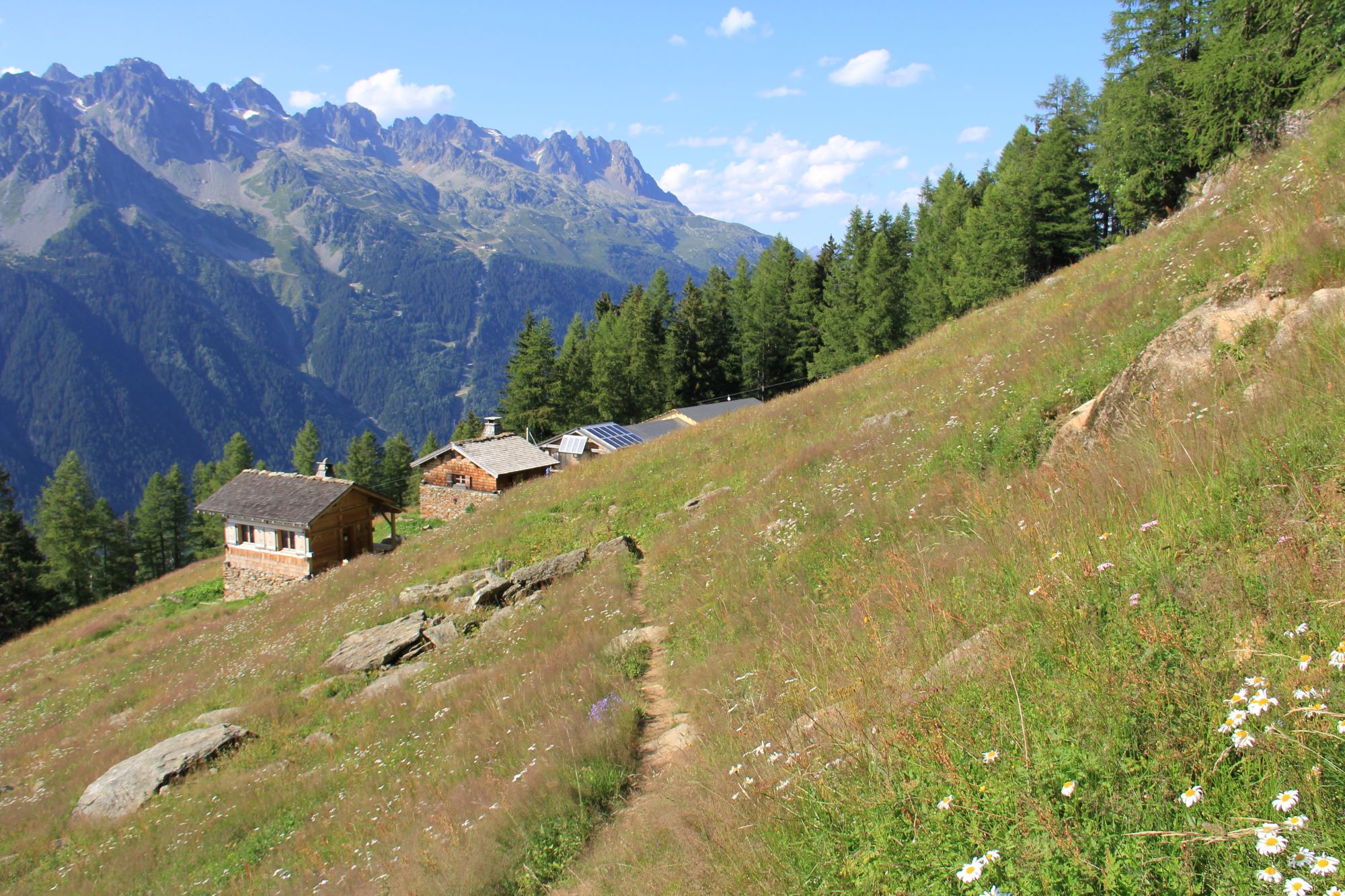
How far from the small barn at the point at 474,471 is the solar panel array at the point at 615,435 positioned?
12.8 feet

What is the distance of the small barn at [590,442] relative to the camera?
45906mm

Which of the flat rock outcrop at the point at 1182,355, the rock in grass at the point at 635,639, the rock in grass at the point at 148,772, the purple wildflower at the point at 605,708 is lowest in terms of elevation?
the rock in grass at the point at 148,772

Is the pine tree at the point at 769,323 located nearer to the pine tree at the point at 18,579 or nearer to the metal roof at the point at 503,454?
the metal roof at the point at 503,454

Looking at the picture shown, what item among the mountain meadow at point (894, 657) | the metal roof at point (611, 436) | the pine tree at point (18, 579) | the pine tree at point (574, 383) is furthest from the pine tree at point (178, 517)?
the mountain meadow at point (894, 657)

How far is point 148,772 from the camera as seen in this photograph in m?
11.7

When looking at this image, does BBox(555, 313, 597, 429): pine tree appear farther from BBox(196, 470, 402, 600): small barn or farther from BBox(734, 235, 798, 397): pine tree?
BBox(196, 470, 402, 600): small barn

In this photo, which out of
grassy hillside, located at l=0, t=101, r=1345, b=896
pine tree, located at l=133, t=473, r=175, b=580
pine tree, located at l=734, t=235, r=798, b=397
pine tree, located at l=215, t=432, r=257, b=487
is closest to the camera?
grassy hillside, located at l=0, t=101, r=1345, b=896

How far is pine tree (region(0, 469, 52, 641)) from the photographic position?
49.9 meters

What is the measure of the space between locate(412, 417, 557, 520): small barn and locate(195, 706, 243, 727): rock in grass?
30.6m

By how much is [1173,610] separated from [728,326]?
72.2 metres

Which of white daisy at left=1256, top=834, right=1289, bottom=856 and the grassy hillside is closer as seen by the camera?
white daisy at left=1256, top=834, right=1289, bottom=856

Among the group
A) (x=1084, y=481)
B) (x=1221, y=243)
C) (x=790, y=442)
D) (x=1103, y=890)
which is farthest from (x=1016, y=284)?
(x=1103, y=890)

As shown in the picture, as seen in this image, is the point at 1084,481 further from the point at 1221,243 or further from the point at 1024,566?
the point at 1221,243

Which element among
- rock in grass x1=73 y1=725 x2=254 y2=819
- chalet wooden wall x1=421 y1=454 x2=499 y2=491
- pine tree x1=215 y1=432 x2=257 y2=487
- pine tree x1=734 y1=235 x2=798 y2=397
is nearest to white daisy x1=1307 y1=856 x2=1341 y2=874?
rock in grass x1=73 y1=725 x2=254 y2=819
